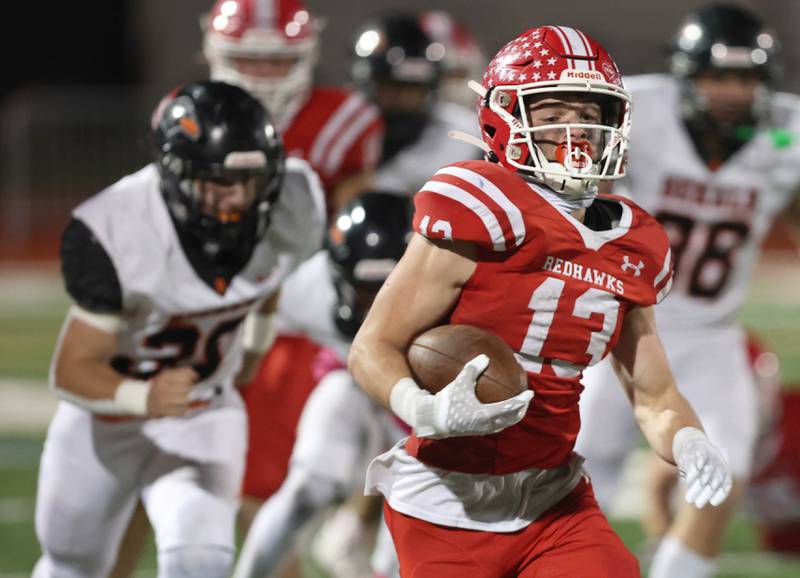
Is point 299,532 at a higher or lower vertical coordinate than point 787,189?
lower

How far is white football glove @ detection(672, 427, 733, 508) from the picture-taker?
9.08ft

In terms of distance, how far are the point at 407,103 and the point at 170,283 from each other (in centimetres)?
273

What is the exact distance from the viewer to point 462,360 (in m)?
2.66

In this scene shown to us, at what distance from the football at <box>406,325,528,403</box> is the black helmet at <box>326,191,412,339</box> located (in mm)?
1492

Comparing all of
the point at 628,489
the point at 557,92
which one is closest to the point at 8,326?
the point at 628,489

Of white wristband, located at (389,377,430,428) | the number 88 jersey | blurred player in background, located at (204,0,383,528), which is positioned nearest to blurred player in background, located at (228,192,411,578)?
blurred player in background, located at (204,0,383,528)

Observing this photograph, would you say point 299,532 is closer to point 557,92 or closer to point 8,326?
point 557,92

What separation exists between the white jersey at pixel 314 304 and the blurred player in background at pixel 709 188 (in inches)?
33.7

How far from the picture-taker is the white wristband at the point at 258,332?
13.5 feet

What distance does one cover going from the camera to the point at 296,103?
5375mm

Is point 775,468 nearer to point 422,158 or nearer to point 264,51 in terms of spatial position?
point 422,158

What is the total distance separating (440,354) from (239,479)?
1315mm

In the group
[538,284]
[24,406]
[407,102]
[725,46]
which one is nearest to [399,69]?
[407,102]

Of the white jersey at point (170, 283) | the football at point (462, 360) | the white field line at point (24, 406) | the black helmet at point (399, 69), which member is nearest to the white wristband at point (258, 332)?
the white jersey at point (170, 283)
